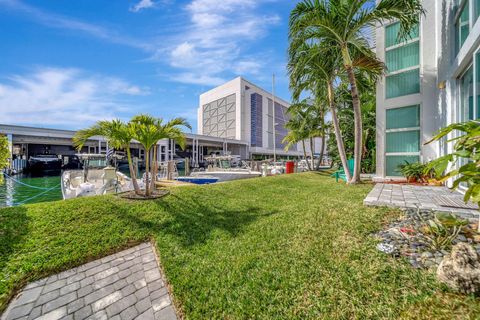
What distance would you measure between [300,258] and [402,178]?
8001 millimetres

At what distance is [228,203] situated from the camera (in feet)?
20.7

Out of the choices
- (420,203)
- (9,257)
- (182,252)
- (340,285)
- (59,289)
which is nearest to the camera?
(340,285)

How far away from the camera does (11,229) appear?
377 centimetres

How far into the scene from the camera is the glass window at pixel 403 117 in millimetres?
8328

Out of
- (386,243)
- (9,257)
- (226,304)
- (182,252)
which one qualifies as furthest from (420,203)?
(9,257)

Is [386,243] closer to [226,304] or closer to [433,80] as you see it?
[226,304]

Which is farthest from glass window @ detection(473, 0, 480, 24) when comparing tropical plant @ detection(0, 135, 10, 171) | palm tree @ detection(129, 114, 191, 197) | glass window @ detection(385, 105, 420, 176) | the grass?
tropical plant @ detection(0, 135, 10, 171)

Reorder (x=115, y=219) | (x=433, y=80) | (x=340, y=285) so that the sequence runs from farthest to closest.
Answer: (x=433, y=80)
(x=115, y=219)
(x=340, y=285)

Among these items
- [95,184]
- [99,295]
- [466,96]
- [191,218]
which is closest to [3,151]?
[99,295]

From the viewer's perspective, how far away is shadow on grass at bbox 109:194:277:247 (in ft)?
14.1

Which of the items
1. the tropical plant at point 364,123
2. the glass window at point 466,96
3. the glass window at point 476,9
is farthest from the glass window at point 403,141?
the glass window at point 476,9

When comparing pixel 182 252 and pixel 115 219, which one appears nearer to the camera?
pixel 182 252

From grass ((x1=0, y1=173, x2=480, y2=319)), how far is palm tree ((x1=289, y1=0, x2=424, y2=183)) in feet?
18.1

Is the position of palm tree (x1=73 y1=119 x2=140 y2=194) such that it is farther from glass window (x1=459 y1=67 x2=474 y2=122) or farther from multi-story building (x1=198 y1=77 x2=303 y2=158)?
multi-story building (x1=198 y1=77 x2=303 y2=158)
